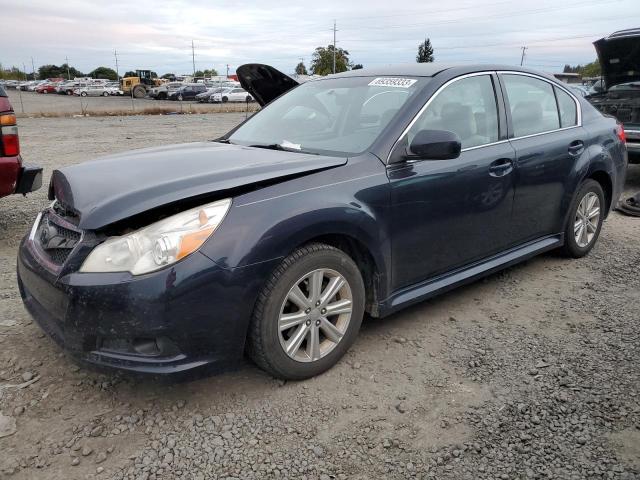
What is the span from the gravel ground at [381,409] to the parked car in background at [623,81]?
5045 millimetres

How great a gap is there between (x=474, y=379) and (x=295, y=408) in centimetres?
99

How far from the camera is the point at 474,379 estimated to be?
2.92 metres

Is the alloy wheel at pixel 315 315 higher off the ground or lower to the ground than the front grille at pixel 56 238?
lower

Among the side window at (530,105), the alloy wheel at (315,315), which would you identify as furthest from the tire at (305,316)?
the side window at (530,105)

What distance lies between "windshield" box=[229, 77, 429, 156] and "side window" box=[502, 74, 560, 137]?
0.92 metres

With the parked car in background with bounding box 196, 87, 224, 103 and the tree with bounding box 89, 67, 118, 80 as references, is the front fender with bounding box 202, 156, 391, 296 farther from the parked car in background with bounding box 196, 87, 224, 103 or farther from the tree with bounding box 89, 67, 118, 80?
the tree with bounding box 89, 67, 118, 80

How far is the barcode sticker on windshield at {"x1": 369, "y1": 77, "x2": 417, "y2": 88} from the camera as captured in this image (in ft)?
11.5

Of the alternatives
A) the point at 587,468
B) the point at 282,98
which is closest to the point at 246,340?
the point at 587,468

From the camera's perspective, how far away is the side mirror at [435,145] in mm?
2992

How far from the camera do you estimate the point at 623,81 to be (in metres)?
8.80

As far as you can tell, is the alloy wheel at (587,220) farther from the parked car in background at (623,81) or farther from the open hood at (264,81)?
the parked car in background at (623,81)

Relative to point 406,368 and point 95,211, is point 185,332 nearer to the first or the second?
point 95,211

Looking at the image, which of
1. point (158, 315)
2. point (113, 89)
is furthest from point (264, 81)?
point (113, 89)

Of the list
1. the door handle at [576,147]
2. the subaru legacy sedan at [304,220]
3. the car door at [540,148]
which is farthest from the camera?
the door handle at [576,147]
